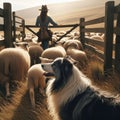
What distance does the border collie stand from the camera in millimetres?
3871

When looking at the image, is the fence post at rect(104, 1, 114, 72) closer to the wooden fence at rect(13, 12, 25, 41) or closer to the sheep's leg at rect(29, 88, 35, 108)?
the sheep's leg at rect(29, 88, 35, 108)

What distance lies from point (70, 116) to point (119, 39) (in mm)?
3054

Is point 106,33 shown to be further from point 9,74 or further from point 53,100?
point 53,100

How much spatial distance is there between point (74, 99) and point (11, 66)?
2.81m

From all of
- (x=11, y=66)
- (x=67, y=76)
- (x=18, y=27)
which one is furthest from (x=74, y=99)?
(x=18, y=27)

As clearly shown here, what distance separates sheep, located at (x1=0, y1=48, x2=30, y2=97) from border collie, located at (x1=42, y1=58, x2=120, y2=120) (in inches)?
87.6

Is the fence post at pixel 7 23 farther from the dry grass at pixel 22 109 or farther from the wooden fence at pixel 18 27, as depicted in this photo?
the wooden fence at pixel 18 27

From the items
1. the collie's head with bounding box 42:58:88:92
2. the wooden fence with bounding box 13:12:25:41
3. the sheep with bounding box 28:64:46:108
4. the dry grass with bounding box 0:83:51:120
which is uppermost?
the wooden fence with bounding box 13:12:25:41

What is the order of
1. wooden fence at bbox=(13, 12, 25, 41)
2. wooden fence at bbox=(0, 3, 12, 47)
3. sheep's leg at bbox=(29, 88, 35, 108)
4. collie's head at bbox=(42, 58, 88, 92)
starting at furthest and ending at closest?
1. wooden fence at bbox=(13, 12, 25, 41)
2. wooden fence at bbox=(0, 3, 12, 47)
3. sheep's leg at bbox=(29, 88, 35, 108)
4. collie's head at bbox=(42, 58, 88, 92)

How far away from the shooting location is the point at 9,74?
22.4 ft

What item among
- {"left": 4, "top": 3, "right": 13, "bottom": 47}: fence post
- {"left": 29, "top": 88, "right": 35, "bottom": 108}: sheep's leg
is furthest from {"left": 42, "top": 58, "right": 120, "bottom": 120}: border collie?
{"left": 4, "top": 3, "right": 13, "bottom": 47}: fence post

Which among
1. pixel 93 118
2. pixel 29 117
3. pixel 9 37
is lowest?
pixel 29 117

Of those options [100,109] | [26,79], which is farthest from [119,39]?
[100,109]

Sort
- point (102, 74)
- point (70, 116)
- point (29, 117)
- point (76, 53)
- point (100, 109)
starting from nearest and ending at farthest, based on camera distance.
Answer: point (100, 109)
point (70, 116)
point (29, 117)
point (102, 74)
point (76, 53)
